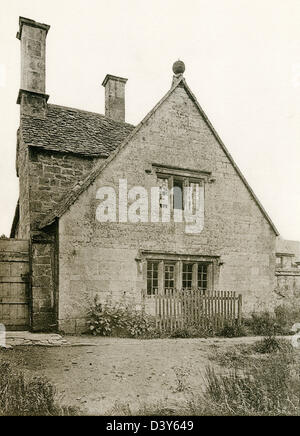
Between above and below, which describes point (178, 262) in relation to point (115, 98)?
below

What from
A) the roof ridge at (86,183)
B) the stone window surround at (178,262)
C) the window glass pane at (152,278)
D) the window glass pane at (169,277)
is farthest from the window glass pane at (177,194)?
the roof ridge at (86,183)

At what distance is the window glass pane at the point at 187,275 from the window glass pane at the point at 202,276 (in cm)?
30

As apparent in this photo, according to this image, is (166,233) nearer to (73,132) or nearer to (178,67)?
(73,132)

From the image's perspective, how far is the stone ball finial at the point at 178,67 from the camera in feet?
42.4

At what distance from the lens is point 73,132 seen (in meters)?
13.8

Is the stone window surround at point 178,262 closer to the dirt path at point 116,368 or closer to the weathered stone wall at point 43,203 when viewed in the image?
the weathered stone wall at point 43,203

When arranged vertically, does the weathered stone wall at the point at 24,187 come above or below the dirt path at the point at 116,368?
above

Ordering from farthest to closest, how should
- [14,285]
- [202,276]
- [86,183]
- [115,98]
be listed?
[115,98], [202,276], [14,285], [86,183]

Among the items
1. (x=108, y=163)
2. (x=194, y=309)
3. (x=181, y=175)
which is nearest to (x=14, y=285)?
(x=108, y=163)

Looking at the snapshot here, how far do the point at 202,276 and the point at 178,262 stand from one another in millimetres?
1044

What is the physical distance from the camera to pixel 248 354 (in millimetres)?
8703

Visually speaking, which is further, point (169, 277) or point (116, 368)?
point (169, 277)
